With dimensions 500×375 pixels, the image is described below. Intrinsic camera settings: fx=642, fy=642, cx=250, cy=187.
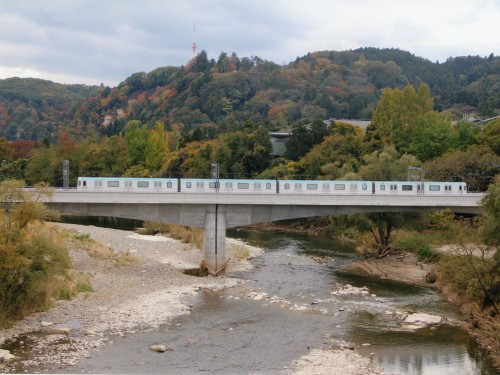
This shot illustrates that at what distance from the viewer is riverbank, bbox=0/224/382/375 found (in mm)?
28812

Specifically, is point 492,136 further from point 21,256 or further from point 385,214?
point 21,256

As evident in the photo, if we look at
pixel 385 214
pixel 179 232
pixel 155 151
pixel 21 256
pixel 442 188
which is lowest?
pixel 179 232

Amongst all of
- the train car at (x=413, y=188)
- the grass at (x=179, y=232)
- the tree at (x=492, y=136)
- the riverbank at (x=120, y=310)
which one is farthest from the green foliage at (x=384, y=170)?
the tree at (x=492, y=136)

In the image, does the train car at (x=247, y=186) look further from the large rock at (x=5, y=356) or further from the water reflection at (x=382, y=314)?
the large rock at (x=5, y=356)

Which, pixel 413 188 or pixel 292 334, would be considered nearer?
pixel 292 334

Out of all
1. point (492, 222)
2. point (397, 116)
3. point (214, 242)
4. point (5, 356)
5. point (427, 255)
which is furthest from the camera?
point (397, 116)

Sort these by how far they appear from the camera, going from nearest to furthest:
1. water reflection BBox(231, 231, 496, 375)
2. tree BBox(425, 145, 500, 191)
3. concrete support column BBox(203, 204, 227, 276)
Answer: water reflection BBox(231, 231, 496, 375) → concrete support column BBox(203, 204, 227, 276) → tree BBox(425, 145, 500, 191)

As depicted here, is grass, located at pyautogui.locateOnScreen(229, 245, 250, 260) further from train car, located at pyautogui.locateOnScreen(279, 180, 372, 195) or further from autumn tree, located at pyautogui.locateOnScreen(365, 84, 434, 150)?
autumn tree, located at pyautogui.locateOnScreen(365, 84, 434, 150)

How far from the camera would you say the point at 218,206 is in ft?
164

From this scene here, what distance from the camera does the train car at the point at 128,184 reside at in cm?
4956

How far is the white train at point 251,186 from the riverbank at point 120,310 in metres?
6.05

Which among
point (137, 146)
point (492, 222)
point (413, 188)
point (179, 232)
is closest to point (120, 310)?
point (492, 222)

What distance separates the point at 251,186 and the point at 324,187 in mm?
6012

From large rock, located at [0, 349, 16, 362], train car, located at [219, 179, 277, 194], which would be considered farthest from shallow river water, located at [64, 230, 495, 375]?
train car, located at [219, 179, 277, 194]
